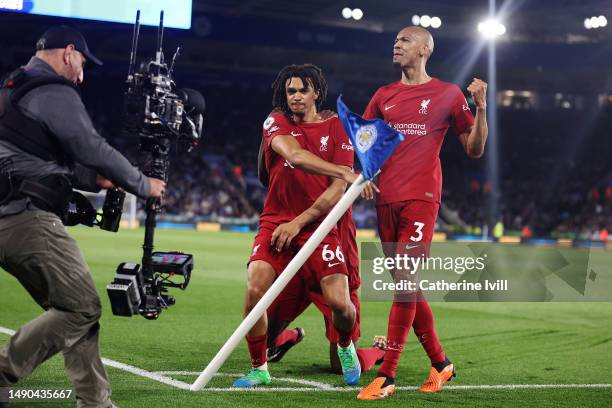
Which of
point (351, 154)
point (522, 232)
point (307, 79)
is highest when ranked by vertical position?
point (307, 79)

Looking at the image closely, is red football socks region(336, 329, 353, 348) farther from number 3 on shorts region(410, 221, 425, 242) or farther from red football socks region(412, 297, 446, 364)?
number 3 on shorts region(410, 221, 425, 242)

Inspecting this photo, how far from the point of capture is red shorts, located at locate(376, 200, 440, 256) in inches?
276

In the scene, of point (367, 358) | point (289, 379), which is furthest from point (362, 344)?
point (289, 379)

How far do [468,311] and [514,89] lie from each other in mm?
40736

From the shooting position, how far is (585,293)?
1762 centimetres

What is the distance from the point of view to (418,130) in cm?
721

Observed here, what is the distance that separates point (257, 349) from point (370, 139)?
1.95m

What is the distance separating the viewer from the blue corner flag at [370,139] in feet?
19.0

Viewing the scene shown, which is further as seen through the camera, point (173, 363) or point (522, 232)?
point (522, 232)

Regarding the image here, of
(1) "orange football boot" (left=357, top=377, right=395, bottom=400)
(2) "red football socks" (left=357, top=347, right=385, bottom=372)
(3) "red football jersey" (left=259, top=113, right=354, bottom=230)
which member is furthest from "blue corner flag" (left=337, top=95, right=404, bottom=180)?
(2) "red football socks" (left=357, top=347, right=385, bottom=372)

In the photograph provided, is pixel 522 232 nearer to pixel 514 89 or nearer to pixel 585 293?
pixel 514 89

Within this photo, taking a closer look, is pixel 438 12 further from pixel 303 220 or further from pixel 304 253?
pixel 304 253

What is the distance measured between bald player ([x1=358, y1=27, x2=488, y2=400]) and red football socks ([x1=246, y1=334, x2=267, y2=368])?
2.96 ft

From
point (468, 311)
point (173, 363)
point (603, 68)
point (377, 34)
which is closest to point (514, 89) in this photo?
point (603, 68)
